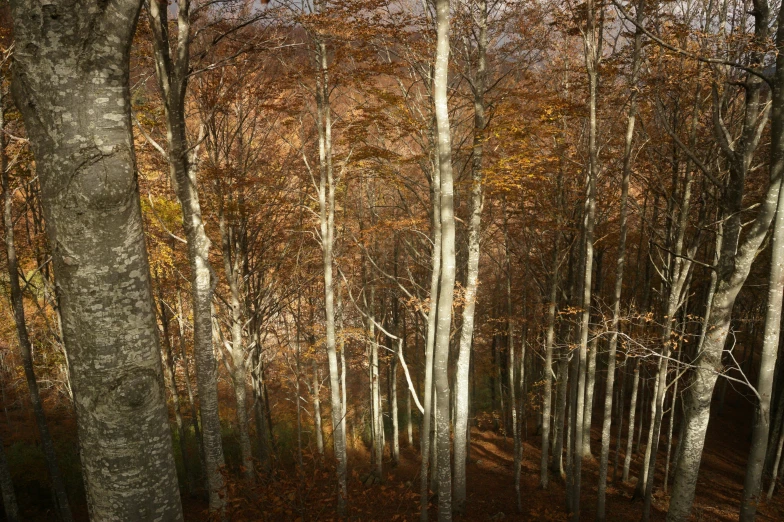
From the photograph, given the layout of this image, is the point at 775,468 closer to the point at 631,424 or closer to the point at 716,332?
the point at 631,424

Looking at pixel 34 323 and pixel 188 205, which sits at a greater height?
pixel 188 205

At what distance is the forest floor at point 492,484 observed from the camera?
10097 millimetres

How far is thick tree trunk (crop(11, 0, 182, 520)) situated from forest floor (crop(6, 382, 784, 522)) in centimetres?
453

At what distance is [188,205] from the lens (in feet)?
19.3

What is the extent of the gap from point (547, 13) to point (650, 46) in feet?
6.98

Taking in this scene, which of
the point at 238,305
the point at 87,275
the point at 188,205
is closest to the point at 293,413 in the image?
the point at 238,305

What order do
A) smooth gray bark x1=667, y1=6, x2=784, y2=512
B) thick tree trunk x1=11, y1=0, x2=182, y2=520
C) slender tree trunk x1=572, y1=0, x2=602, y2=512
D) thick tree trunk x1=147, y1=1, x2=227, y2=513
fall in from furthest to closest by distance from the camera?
slender tree trunk x1=572, y1=0, x2=602, y2=512, thick tree trunk x1=147, y1=1, x2=227, y2=513, smooth gray bark x1=667, y1=6, x2=784, y2=512, thick tree trunk x1=11, y1=0, x2=182, y2=520

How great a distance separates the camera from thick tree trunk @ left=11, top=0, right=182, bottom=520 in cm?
150

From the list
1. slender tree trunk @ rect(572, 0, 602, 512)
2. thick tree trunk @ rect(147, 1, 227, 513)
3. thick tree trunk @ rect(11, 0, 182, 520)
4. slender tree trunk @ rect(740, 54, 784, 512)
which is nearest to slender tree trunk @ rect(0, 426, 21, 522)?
thick tree trunk @ rect(147, 1, 227, 513)

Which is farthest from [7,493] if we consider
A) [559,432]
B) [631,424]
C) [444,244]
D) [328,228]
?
[631,424]

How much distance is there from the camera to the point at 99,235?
1582mm

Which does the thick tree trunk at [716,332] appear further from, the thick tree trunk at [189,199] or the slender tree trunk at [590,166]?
the thick tree trunk at [189,199]

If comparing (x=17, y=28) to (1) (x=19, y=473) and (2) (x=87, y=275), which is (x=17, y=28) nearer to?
(2) (x=87, y=275)

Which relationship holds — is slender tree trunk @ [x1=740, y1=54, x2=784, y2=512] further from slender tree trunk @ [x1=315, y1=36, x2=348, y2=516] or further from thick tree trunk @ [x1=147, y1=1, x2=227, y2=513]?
thick tree trunk @ [x1=147, y1=1, x2=227, y2=513]
